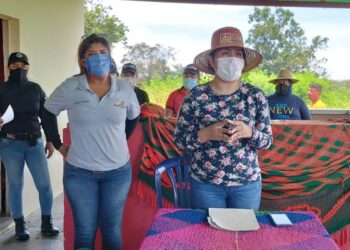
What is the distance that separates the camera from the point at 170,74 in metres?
7.96

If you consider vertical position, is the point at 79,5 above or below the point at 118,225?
above

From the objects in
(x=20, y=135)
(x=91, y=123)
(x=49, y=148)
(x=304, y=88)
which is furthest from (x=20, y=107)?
(x=304, y=88)

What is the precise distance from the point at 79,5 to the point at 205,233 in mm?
5578

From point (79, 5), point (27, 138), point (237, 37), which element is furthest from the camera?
point (79, 5)

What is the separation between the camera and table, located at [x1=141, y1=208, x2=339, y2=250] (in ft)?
4.61

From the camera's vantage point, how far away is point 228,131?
1.81 meters

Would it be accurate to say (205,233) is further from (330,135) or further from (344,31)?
(344,31)

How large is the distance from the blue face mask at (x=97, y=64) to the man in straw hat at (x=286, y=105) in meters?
2.49

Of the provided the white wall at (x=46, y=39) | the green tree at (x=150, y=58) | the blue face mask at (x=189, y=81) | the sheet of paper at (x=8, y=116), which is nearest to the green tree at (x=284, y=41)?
the green tree at (x=150, y=58)

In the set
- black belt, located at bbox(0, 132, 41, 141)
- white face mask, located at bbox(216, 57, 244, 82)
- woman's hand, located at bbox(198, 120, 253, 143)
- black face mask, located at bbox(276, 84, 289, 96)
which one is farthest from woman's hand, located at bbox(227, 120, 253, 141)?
black face mask, located at bbox(276, 84, 289, 96)

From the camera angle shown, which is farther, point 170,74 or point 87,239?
point 170,74

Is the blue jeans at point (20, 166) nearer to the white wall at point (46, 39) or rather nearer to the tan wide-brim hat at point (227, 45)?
the white wall at point (46, 39)

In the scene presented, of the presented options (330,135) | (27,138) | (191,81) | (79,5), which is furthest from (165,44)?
(330,135)

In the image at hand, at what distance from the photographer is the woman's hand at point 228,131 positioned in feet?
5.95
